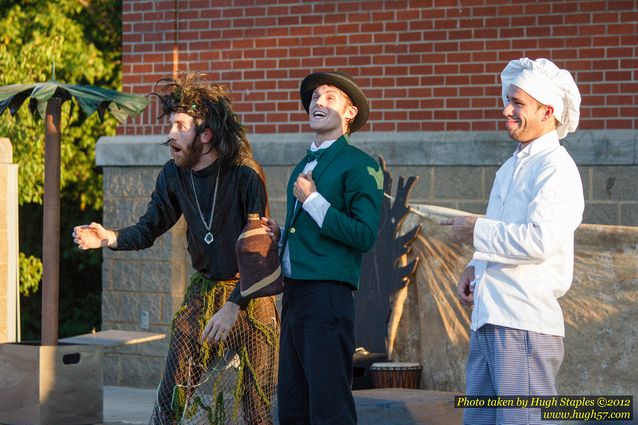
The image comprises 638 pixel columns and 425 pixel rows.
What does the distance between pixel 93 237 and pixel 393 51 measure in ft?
13.9

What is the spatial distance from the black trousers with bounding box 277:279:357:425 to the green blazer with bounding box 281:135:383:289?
0.06m

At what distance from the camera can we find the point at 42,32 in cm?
1168

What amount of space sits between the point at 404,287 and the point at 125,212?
310 cm

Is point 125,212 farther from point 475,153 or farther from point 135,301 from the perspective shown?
point 475,153

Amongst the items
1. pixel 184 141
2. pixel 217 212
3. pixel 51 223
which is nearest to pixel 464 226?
pixel 217 212

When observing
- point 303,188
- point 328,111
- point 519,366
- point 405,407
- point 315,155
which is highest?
point 328,111

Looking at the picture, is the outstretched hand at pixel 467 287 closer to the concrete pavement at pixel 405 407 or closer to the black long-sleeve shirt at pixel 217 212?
the black long-sleeve shirt at pixel 217 212

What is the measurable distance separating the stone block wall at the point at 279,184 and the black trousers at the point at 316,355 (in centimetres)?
395

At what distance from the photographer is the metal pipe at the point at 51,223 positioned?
7.67 meters

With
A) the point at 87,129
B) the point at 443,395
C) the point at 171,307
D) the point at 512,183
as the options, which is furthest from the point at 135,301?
the point at 512,183

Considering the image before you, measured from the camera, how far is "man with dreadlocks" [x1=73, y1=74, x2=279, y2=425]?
5.68 meters

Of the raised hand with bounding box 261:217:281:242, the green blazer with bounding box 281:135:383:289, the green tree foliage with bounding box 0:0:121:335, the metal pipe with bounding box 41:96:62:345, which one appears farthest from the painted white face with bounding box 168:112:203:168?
the green tree foliage with bounding box 0:0:121:335

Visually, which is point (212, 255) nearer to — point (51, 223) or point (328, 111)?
point (328, 111)

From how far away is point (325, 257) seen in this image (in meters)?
4.99
